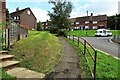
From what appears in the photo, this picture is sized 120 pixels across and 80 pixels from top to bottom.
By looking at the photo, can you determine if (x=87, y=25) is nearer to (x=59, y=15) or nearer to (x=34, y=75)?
(x=59, y=15)

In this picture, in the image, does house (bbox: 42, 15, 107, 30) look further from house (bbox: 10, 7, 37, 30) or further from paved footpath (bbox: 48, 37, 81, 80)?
paved footpath (bbox: 48, 37, 81, 80)

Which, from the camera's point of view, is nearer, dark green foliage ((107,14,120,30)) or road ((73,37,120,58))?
road ((73,37,120,58))

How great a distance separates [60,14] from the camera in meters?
38.3

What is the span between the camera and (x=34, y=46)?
932 centimetres

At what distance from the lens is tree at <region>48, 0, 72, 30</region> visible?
36469mm

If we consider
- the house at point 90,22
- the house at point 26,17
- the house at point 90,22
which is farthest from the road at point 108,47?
the house at point 90,22

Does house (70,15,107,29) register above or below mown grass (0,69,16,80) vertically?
above

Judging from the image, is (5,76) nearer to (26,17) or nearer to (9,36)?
(9,36)

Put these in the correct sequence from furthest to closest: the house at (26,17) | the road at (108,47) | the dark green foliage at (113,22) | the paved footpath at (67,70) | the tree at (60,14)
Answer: the dark green foliage at (113,22) < the house at (26,17) < the tree at (60,14) < the road at (108,47) < the paved footpath at (67,70)

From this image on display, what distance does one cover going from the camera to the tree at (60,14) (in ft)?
120

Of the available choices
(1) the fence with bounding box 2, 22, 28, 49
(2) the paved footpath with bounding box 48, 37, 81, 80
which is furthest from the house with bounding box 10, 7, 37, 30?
(2) the paved footpath with bounding box 48, 37, 81, 80

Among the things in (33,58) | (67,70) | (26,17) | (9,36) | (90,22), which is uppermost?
(26,17)

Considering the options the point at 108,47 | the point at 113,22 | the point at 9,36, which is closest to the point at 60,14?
the point at 108,47

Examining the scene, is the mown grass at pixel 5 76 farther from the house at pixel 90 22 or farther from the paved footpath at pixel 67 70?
the house at pixel 90 22
